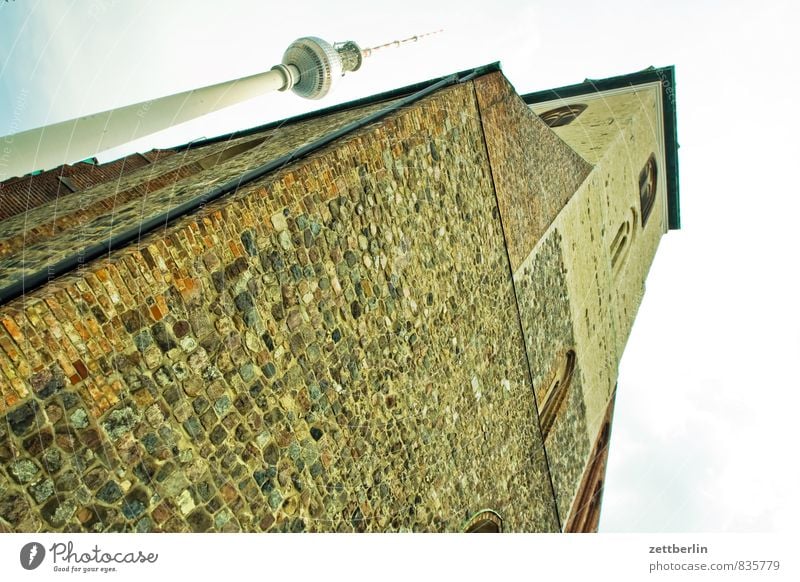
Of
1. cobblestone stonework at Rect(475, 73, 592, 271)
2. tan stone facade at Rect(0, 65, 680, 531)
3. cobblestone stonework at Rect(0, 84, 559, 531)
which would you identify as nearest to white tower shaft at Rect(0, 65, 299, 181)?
tan stone facade at Rect(0, 65, 680, 531)

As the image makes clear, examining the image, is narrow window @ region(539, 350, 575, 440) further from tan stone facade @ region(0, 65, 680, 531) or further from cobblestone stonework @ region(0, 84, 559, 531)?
cobblestone stonework @ region(0, 84, 559, 531)

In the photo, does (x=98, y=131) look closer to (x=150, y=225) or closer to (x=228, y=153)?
(x=228, y=153)

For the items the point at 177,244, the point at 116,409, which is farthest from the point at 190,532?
the point at 177,244

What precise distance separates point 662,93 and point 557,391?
14.2m

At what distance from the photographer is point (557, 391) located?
12148 mm

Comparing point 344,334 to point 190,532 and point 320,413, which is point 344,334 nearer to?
point 320,413

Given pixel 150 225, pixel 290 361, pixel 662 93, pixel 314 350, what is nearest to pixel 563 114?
pixel 662 93

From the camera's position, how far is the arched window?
7221 mm

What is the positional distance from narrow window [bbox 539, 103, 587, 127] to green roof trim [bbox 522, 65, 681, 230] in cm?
66

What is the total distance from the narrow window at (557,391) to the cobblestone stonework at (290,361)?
3.22 meters

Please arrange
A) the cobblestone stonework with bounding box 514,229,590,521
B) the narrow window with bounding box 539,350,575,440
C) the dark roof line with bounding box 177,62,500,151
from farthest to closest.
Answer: the narrow window with bounding box 539,350,575,440 < the cobblestone stonework with bounding box 514,229,590,521 < the dark roof line with bounding box 177,62,500,151

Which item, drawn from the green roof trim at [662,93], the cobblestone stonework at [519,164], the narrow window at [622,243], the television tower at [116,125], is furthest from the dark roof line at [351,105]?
the green roof trim at [662,93]

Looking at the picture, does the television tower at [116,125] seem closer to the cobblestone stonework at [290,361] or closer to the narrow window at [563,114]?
the cobblestone stonework at [290,361]

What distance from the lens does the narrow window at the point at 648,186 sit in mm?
19812
